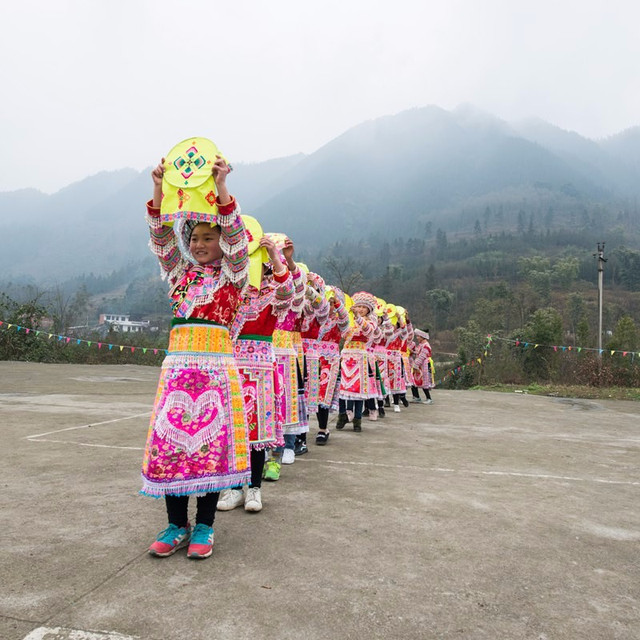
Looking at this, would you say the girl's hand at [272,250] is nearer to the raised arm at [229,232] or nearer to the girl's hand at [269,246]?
the girl's hand at [269,246]

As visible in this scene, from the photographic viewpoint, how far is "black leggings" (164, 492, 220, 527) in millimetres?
2566

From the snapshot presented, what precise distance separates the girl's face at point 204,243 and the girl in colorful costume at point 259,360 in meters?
0.51

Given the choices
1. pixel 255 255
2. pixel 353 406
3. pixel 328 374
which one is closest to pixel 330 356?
pixel 328 374

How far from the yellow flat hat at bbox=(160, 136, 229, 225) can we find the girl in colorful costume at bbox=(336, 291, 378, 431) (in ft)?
15.5

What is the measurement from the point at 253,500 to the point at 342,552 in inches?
31.9

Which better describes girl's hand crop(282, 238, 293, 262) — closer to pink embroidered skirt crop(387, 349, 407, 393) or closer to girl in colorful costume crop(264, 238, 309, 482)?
girl in colorful costume crop(264, 238, 309, 482)

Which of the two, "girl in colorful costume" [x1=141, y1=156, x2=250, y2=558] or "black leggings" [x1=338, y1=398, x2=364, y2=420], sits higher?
"girl in colorful costume" [x1=141, y1=156, x2=250, y2=558]

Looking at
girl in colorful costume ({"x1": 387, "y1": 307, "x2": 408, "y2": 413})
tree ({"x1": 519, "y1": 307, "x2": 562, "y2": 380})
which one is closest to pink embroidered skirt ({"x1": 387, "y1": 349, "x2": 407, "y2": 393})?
girl in colorful costume ({"x1": 387, "y1": 307, "x2": 408, "y2": 413})

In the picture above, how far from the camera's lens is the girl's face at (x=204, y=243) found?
105 inches

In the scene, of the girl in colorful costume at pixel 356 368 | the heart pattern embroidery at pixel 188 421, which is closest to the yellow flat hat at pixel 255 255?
the heart pattern embroidery at pixel 188 421

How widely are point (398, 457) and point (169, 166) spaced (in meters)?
3.58

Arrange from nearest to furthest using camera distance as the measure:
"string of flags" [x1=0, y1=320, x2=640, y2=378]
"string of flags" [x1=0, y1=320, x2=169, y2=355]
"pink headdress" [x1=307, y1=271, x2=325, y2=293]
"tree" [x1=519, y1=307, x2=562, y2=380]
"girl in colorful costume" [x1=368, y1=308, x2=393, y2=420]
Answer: "pink headdress" [x1=307, y1=271, x2=325, y2=293] → "girl in colorful costume" [x1=368, y1=308, x2=393, y2=420] → "string of flags" [x1=0, y1=320, x2=640, y2=378] → "string of flags" [x1=0, y1=320, x2=169, y2=355] → "tree" [x1=519, y1=307, x2=562, y2=380]

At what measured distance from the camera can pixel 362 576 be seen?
89.9 inches

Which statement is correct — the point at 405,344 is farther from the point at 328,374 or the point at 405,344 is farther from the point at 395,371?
the point at 328,374
